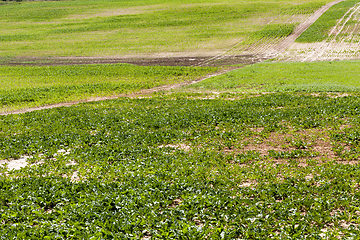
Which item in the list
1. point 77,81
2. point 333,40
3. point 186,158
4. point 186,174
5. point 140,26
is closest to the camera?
point 186,174

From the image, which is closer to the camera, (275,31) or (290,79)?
(290,79)

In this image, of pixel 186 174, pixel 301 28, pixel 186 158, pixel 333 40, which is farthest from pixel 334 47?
pixel 186 174

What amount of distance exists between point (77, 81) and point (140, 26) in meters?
39.0

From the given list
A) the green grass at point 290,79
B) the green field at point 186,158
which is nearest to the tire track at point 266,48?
the green grass at point 290,79

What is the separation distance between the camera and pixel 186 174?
13102mm

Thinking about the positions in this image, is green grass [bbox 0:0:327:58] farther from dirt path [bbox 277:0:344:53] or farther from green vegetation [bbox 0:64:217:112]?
green vegetation [bbox 0:64:217:112]

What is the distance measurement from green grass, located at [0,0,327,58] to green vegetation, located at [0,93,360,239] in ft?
125

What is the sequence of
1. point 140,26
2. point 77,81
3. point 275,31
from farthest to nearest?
point 140,26 → point 275,31 → point 77,81

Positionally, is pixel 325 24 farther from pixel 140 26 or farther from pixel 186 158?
pixel 186 158

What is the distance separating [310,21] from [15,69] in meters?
59.8

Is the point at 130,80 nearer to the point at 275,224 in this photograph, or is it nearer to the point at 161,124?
the point at 161,124

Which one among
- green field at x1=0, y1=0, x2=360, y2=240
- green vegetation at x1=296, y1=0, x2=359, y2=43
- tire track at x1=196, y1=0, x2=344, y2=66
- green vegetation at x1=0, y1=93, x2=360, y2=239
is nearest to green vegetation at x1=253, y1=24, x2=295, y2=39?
tire track at x1=196, y1=0, x2=344, y2=66

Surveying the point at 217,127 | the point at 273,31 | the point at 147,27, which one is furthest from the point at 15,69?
the point at 273,31

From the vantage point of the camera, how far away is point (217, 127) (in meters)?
19.9
